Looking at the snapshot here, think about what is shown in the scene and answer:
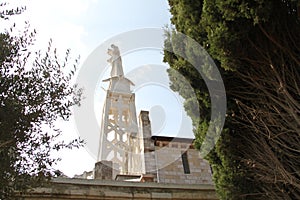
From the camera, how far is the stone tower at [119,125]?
13.7 m

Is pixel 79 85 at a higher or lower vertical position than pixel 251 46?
lower

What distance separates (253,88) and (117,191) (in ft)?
11.3

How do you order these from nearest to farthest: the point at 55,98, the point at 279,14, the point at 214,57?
the point at 55,98 → the point at 279,14 → the point at 214,57

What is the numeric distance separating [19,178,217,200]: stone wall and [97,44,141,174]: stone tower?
5.75m

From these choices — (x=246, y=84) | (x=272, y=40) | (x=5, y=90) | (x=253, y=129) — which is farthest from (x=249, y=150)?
(x=5, y=90)

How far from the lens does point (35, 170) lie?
3.94 meters

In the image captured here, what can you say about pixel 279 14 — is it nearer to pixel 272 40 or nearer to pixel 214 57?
pixel 272 40

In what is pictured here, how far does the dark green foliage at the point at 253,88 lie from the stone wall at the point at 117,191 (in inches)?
49.8

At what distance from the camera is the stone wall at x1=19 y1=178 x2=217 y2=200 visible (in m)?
5.75

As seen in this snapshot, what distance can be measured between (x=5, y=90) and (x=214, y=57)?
10.7ft

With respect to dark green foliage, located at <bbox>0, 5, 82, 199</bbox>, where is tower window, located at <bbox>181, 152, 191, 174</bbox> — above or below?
above

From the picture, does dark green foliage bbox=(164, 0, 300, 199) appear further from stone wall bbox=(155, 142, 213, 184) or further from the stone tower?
the stone tower

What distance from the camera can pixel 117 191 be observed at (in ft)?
20.1

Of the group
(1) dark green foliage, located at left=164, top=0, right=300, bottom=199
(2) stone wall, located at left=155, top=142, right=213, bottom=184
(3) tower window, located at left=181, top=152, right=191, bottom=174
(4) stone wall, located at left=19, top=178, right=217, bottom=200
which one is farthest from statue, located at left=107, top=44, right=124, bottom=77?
(1) dark green foliage, located at left=164, top=0, right=300, bottom=199
